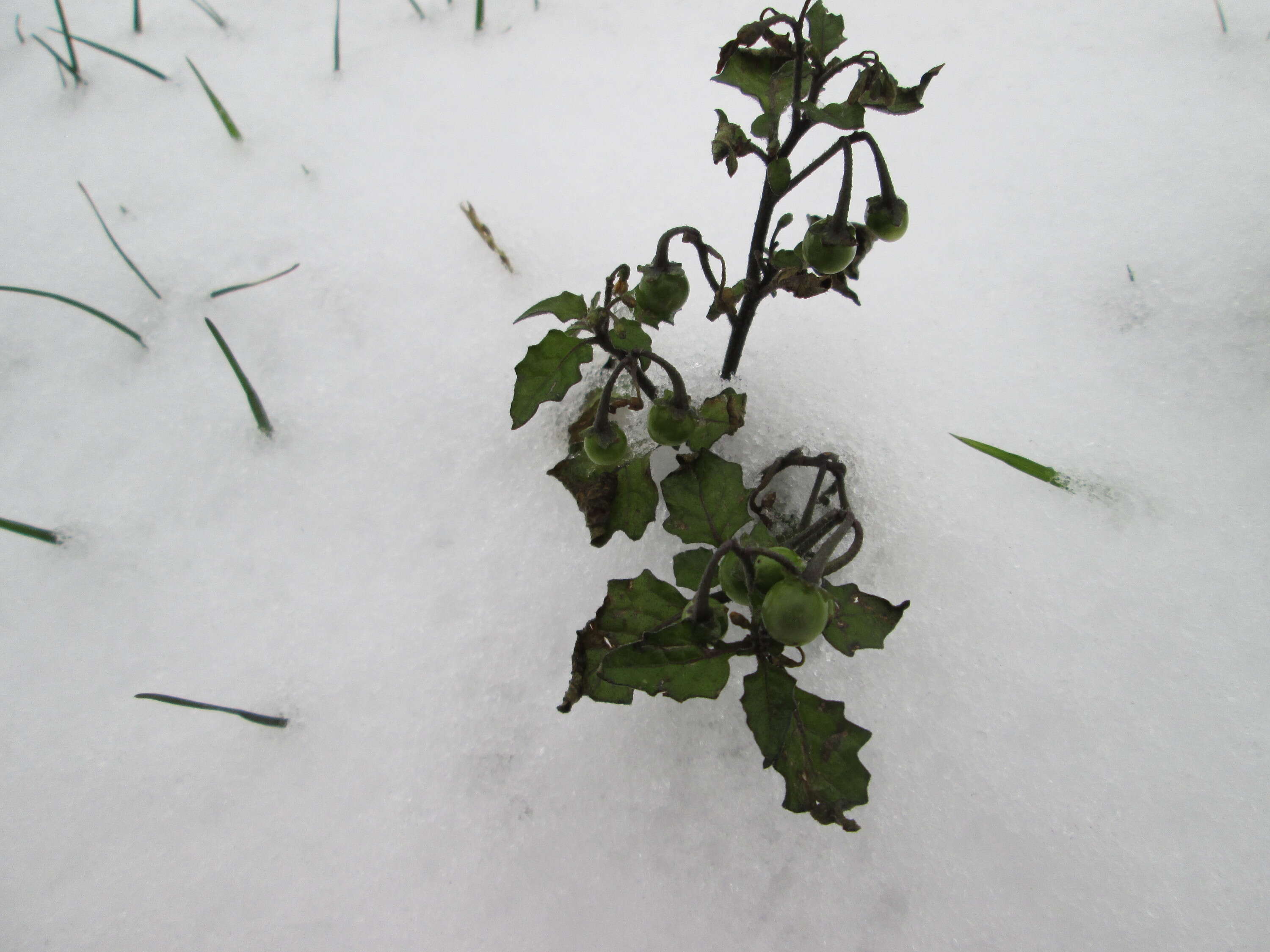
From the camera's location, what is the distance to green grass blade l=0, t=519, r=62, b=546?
3.49 feet

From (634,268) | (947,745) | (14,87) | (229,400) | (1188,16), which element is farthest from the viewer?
(14,87)

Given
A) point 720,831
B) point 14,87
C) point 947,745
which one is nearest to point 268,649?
point 720,831

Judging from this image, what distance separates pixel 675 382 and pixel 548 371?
16 centimetres

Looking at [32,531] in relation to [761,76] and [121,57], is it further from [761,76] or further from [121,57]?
[761,76]

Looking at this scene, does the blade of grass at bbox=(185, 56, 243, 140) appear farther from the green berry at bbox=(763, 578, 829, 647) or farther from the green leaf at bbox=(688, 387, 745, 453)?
the green berry at bbox=(763, 578, 829, 647)

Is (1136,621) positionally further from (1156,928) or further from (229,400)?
(229,400)

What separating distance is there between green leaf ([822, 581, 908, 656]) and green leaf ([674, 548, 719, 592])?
0.15m

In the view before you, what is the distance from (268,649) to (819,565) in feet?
2.76

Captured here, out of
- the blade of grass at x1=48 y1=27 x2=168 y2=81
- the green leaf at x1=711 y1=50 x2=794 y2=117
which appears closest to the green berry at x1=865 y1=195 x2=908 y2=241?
the green leaf at x1=711 y1=50 x2=794 y2=117

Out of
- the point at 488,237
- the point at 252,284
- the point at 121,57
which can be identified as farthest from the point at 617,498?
the point at 121,57

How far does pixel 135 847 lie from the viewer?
1004 millimetres

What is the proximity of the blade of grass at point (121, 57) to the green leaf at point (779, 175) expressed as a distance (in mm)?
Result: 1466

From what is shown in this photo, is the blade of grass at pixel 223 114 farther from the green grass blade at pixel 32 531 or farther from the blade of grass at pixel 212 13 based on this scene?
the green grass blade at pixel 32 531

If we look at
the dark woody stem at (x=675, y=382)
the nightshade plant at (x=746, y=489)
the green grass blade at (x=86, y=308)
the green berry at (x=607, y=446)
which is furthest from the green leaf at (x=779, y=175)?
the green grass blade at (x=86, y=308)
